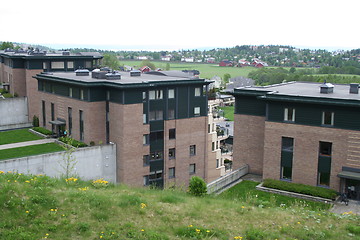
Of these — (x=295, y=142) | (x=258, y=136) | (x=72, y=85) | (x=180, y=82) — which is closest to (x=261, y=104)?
(x=258, y=136)

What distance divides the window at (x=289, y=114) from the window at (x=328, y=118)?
9.40 feet

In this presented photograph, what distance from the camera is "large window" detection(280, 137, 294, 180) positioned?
4284cm

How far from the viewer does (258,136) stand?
48094 mm

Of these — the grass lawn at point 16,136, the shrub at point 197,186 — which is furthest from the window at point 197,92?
the shrub at point 197,186

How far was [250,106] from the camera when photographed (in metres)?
48.2

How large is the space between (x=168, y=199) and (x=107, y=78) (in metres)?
37.5

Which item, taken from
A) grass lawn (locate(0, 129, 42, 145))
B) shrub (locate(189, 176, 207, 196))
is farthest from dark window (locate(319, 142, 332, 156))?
grass lawn (locate(0, 129, 42, 145))

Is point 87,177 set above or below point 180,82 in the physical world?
below

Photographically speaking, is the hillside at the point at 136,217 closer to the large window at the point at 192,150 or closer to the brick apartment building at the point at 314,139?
the brick apartment building at the point at 314,139

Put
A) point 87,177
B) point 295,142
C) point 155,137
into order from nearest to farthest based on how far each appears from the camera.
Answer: point 295,142 < point 87,177 < point 155,137

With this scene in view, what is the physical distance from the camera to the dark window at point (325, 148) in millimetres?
40938

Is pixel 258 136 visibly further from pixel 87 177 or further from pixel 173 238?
pixel 173 238

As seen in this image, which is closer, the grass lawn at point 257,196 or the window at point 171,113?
the grass lawn at point 257,196

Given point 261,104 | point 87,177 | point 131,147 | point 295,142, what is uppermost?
point 261,104
